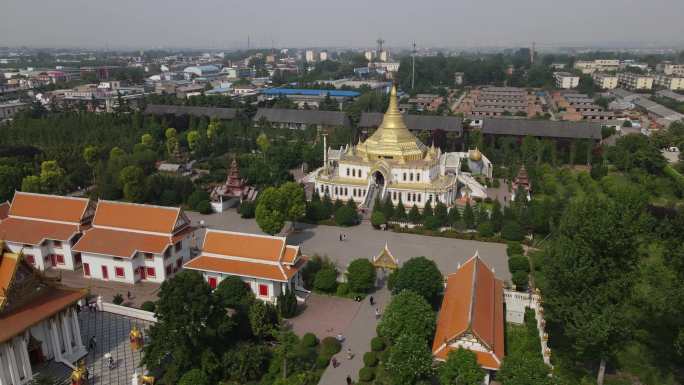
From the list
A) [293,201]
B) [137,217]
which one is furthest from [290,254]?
[137,217]

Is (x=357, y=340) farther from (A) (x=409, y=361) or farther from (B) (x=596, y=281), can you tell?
(B) (x=596, y=281)

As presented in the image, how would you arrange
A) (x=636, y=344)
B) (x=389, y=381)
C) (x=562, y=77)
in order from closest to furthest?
(x=389, y=381) < (x=636, y=344) < (x=562, y=77)

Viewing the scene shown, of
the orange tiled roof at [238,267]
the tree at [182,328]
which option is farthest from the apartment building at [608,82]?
the tree at [182,328]

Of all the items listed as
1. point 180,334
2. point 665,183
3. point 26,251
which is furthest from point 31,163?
point 665,183

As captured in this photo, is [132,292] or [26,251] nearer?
[132,292]

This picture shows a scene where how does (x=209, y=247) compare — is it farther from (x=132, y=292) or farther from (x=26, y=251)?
(x=26, y=251)

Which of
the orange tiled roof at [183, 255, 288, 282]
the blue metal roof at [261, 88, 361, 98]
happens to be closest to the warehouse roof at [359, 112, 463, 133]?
the blue metal roof at [261, 88, 361, 98]

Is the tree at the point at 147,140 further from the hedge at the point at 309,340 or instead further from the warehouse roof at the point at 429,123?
the hedge at the point at 309,340

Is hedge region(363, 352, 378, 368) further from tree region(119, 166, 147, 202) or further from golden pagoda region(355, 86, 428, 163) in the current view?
tree region(119, 166, 147, 202)
